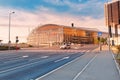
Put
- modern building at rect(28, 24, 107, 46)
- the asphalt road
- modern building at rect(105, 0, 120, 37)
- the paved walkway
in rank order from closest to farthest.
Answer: the paved walkway
the asphalt road
modern building at rect(105, 0, 120, 37)
modern building at rect(28, 24, 107, 46)

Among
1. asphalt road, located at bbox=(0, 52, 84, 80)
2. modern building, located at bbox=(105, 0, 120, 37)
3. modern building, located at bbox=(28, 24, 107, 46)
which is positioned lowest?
asphalt road, located at bbox=(0, 52, 84, 80)

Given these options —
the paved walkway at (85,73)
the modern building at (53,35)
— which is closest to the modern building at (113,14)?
the modern building at (53,35)

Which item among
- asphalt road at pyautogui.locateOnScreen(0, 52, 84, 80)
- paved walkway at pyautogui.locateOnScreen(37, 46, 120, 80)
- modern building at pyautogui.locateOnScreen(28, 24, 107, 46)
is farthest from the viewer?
modern building at pyautogui.locateOnScreen(28, 24, 107, 46)

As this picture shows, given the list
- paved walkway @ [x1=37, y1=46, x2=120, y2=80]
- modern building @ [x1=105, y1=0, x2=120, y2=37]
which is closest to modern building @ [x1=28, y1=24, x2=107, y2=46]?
modern building @ [x1=105, y1=0, x2=120, y2=37]

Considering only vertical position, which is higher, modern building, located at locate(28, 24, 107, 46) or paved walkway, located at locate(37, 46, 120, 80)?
modern building, located at locate(28, 24, 107, 46)

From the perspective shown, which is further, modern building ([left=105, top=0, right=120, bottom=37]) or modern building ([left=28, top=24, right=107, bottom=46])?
modern building ([left=28, top=24, right=107, bottom=46])

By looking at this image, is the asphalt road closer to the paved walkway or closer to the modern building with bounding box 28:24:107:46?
the paved walkway

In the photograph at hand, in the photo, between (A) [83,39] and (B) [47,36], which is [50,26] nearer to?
(B) [47,36]

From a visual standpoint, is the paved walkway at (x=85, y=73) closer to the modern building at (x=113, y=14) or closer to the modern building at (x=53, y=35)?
the modern building at (x=113, y=14)

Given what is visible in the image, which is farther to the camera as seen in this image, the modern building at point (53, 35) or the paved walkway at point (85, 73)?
the modern building at point (53, 35)

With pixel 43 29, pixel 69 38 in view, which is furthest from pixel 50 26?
pixel 69 38

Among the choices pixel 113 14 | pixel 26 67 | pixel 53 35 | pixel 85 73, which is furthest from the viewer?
pixel 53 35

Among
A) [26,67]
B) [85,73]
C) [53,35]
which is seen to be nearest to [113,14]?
[53,35]

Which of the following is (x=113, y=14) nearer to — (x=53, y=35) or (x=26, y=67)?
(x=53, y=35)
